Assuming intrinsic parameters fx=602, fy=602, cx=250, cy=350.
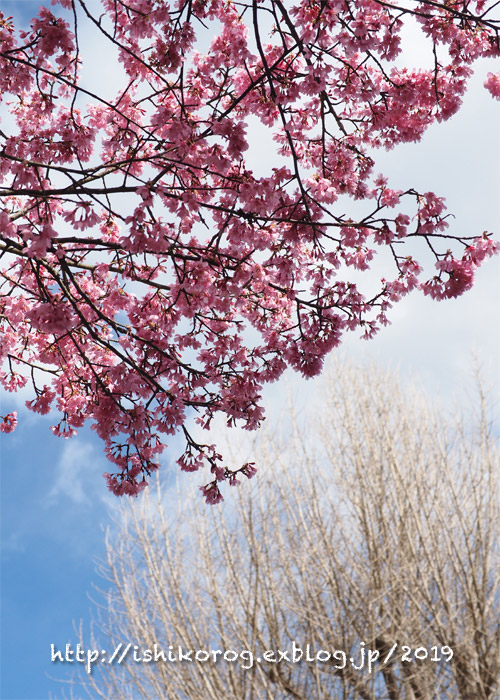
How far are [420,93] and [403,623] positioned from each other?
6.28m

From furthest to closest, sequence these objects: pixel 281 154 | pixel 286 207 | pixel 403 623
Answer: pixel 403 623 → pixel 281 154 → pixel 286 207

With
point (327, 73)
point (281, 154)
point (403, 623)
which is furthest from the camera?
point (403, 623)

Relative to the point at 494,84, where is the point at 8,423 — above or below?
below

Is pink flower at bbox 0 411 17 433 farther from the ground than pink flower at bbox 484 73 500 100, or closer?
closer

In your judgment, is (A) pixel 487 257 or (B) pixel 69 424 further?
(B) pixel 69 424

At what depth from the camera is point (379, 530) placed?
833 cm

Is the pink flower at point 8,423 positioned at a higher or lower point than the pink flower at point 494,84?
lower

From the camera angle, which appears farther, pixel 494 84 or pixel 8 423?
pixel 8 423

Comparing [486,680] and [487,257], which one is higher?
[487,257]

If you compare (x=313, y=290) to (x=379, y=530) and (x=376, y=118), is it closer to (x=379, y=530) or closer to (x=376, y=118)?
(x=376, y=118)

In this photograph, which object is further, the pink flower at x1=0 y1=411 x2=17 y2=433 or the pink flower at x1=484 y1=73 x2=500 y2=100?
the pink flower at x1=0 y1=411 x2=17 y2=433

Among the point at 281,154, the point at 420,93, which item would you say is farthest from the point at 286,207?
the point at 420,93

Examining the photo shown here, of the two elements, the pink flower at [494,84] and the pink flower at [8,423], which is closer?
the pink flower at [494,84]

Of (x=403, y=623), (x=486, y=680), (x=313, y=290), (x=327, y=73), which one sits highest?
(x=327, y=73)
